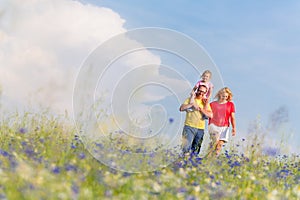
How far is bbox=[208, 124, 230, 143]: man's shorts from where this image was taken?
8.85m

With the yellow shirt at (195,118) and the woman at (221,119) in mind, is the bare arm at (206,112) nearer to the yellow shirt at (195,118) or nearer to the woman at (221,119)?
the yellow shirt at (195,118)

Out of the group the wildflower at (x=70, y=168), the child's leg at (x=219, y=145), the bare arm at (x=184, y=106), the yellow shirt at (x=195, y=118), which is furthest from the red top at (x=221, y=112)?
the wildflower at (x=70, y=168)

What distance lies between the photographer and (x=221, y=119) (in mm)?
8883

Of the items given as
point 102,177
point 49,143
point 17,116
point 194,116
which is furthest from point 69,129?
point 102,177

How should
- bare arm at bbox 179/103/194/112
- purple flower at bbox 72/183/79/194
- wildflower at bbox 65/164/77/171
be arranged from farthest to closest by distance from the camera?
bare arm at bbox 179/103/194/112
wildflower at bbox 65/164/77/171
purple flower at bbox 72/183/79/194

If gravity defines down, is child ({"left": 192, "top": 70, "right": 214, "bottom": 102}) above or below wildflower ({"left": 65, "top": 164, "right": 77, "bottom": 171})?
above

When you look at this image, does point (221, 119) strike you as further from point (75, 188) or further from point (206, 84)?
point (75, 188)

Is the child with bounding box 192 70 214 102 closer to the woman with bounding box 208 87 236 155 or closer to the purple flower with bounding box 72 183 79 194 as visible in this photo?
the woman with bounding box 208 87 236 155

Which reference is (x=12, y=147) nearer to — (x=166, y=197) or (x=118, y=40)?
(x=118, y=40)

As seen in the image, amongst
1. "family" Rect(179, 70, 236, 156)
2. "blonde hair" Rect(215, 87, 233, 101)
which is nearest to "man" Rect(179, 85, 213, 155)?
"family" Rect(179, 70, 236, 156)

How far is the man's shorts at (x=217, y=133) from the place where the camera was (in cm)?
885

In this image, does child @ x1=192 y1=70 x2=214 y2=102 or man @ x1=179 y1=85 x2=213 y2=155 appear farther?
man @ x1=179 y1=85 x2=213 y2=155

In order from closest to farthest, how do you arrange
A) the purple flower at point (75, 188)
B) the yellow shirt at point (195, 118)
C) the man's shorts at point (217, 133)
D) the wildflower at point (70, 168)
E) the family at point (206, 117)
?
the purple flower at point (75, 188) < the wildflower at point (70, 168) < the family at point (206, 117) < the yellow shirt at point (195, 118) < the man's shorts at point (217, 133)

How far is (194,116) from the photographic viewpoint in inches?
328
